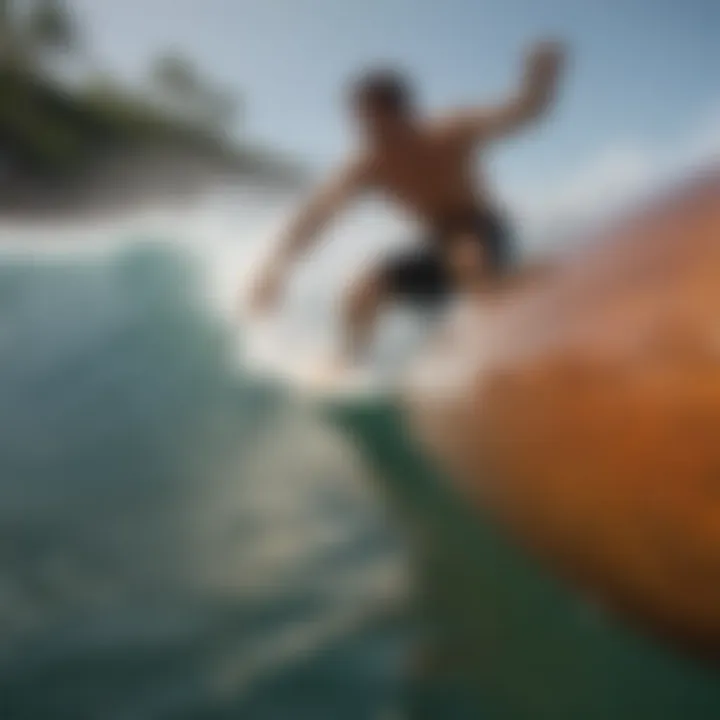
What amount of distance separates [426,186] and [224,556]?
14.6 inches

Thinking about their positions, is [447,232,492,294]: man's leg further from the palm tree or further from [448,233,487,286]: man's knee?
the palm tree

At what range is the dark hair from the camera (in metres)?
0.99

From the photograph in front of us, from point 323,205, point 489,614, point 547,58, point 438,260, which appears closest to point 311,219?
point 323,205

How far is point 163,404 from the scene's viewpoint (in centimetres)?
100

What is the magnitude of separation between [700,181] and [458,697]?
479 millimetres

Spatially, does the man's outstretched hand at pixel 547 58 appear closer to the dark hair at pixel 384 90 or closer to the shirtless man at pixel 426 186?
the shirtless man at pixel 426 186

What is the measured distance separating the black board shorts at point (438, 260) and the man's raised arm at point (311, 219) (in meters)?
0.07

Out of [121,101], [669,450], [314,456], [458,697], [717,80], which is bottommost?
[458,697]

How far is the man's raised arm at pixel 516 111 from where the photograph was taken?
3.23ft

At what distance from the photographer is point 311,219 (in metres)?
1.00

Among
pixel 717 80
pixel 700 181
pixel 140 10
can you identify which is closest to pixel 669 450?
pixel 700 181

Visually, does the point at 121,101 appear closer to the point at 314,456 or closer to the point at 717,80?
the point at 314,456

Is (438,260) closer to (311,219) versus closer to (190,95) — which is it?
(311,219)

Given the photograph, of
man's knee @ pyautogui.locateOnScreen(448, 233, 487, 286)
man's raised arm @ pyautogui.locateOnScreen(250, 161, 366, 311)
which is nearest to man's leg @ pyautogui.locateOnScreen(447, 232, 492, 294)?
man's knee @ pyautogui.locateOnScreen(448, 233, 487, 286)
